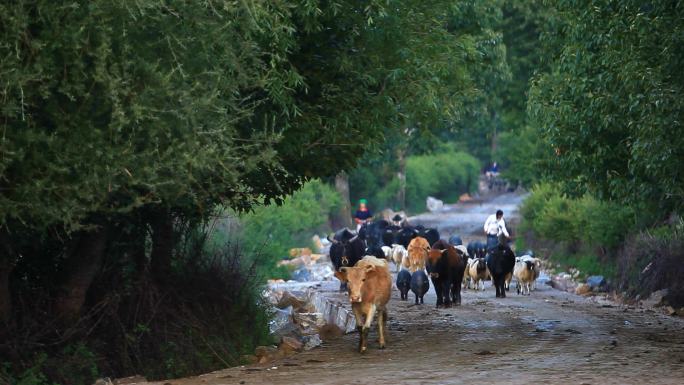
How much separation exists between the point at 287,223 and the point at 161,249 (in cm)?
2624

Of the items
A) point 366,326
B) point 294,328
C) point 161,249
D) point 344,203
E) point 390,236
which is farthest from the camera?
point 344,203

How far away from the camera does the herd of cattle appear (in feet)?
→ 59.4

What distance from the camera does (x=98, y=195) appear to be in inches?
517

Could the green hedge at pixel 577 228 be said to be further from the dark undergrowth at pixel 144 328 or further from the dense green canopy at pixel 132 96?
the dense green canopy at pixel 132 96

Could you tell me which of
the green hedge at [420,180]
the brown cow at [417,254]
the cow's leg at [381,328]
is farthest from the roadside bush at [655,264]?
the green hedge at [420,180]

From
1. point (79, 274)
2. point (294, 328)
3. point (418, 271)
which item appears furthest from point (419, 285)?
point (79, 274)

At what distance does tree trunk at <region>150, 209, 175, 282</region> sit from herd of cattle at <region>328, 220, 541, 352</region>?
2346mm

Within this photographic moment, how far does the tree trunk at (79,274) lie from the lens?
16.2 meters

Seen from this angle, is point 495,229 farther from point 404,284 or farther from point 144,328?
point 144,328

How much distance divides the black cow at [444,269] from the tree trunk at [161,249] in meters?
7.22

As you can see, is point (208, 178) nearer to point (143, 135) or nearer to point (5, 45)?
point (143, 135)

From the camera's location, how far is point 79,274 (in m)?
16.3

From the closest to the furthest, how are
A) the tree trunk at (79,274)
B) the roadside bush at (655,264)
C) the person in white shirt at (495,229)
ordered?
1. the tree trunk at (79,274)
2. the roadside bush at (655,264)
3. the person in white shirt at (495,229)

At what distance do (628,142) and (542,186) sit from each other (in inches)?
1051
